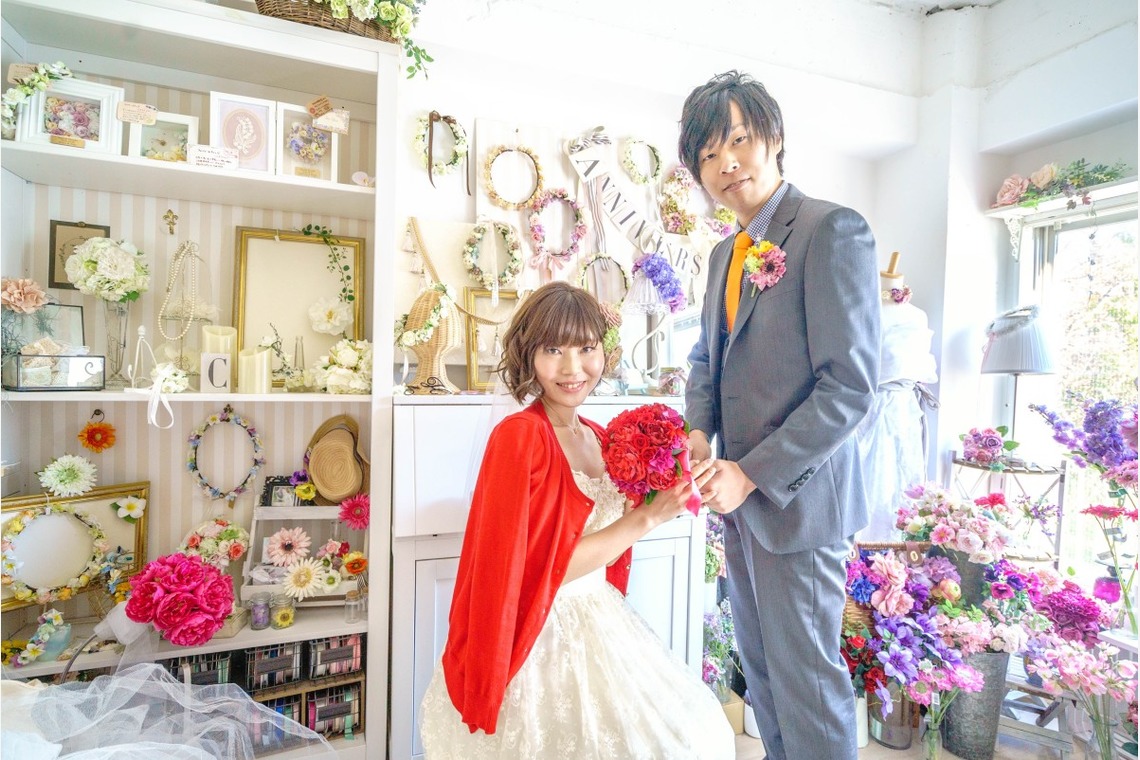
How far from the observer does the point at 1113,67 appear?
2258 millimetres

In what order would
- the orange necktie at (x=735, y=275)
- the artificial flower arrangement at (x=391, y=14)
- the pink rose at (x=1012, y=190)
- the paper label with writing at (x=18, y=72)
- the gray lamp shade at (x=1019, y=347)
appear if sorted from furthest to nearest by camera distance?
1. the pink rose at (x=1012, y=190)
2. the gray lamp shade at (x=1019, y=347)
3. the artificial flower arrangement at (x=391, y=14)
4. the paper label with writing at (x=18, y=72)
5. the orange necktie at (x=735, y=275)

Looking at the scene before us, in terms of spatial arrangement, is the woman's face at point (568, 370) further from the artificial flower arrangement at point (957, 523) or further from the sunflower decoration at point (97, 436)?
the artificial flower arrangement at point (957, 523)

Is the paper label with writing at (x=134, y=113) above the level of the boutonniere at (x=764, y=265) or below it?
above

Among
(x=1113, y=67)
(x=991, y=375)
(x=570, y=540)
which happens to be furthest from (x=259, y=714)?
(x=1113, y=67)

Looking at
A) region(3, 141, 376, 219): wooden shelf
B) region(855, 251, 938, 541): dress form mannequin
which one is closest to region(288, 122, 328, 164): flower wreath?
region(3, 141, 376, 219): wooden shelf

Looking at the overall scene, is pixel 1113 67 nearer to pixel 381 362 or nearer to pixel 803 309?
pixel 803 309

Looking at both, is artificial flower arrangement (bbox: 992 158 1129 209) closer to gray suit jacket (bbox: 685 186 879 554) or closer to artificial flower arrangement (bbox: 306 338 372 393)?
gray suit jacket (bbox: 685 186 879 554)

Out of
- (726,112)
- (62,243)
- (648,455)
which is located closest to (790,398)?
(648,455)

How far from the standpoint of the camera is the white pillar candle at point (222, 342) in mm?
1751

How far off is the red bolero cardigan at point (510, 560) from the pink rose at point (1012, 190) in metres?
2.77

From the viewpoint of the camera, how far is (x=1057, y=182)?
2.49 meters

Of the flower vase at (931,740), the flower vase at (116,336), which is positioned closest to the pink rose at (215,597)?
the flower vase at (116,336)

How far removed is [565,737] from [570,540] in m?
0.36

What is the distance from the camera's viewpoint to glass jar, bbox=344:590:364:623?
5.87 ft
